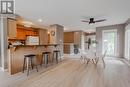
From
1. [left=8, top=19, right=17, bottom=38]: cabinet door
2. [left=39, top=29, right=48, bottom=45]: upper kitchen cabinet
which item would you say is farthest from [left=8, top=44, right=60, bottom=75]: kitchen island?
[left=39, top=29, right=48, bottom=45]: upper kitchen cabinet

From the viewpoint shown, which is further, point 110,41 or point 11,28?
point 110,41

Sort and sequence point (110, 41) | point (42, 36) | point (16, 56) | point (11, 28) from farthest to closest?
point (42, 36)
point (110, 41)
point (11, 28)
point (16, 56)

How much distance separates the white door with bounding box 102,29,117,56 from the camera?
844cm

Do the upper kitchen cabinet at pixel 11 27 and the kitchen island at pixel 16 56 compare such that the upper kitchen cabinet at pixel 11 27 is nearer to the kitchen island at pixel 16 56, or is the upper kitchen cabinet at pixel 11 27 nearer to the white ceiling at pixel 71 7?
the white ceiling at pixel 71 7

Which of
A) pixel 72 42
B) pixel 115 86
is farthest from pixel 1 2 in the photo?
pixel 72 42

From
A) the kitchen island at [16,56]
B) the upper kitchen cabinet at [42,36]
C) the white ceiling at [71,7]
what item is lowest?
the kitchen island at [16,56]

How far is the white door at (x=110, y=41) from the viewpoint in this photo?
844cm

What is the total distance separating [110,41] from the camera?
8695 millimetres

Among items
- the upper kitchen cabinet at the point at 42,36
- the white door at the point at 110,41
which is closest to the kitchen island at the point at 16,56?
the upper kitchen cabinet at the point at 42,36

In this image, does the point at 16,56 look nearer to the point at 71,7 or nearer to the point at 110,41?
the point at 71,7

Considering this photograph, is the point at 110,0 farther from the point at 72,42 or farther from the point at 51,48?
the point at 72,42

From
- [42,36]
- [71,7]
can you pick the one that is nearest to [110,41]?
[42,36]

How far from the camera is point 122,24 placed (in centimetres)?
801

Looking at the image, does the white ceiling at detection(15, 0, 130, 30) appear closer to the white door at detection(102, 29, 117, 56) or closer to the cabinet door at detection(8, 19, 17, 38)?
the cabinet door at detection(8, 19, 17, 38)
